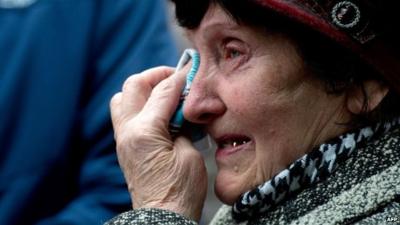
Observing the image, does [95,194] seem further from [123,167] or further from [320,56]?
[320,56]

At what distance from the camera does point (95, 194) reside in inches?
151

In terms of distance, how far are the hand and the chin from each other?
9 cm

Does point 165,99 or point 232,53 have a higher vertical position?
point 232,53

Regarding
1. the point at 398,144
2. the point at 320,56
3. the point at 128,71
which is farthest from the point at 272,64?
the point at 128,71

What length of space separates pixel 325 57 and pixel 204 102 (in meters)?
0.37

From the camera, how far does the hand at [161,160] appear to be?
3.52 meters

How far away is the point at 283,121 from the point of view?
3.38m

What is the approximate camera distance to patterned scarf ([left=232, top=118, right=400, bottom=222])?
3.33 m

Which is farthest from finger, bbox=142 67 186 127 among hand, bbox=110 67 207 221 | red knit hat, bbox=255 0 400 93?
red knit hat, bbox=255 0 400 93

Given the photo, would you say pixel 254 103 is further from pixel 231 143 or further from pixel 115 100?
pixel 115 100

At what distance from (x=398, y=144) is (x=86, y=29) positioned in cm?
108

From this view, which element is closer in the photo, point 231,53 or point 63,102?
point 231,53

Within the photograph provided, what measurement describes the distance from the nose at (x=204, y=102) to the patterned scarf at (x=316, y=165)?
24cm

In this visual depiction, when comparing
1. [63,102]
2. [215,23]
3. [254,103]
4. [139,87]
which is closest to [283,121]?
[254,103]
